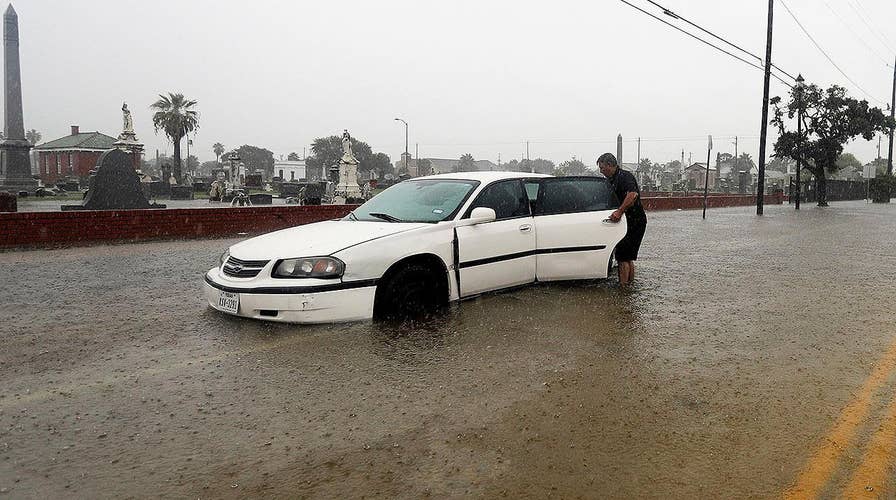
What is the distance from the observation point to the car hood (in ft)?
17.5

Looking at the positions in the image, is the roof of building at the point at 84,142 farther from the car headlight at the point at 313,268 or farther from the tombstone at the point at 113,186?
the car headlight at the point at 313,268

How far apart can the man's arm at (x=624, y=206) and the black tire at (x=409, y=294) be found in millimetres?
2570

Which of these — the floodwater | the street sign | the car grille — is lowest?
the floodwater

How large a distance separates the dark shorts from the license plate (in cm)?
441

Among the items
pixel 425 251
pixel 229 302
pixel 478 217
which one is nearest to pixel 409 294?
pixel 425 251

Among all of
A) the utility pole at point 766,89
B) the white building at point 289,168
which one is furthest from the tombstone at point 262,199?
the white building at point 289,168

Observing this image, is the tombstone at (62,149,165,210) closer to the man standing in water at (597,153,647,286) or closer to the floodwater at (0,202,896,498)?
the floodwater at (0,202,896,498)

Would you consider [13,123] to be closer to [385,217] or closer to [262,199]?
[262,199]

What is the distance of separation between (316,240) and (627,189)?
3.87 m

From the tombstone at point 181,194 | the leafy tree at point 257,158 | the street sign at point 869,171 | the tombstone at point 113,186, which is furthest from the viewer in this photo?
the leafy tree at point 257,158

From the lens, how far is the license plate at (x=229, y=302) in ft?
17.7

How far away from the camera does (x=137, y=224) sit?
1259 centimetres

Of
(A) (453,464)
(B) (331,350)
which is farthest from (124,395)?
(A) (453,464)

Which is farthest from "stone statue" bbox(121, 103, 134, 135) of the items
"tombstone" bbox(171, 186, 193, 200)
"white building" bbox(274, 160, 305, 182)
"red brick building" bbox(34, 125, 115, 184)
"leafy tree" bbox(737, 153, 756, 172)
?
"leafy tree" bbox(737, 153, 756, 172)
